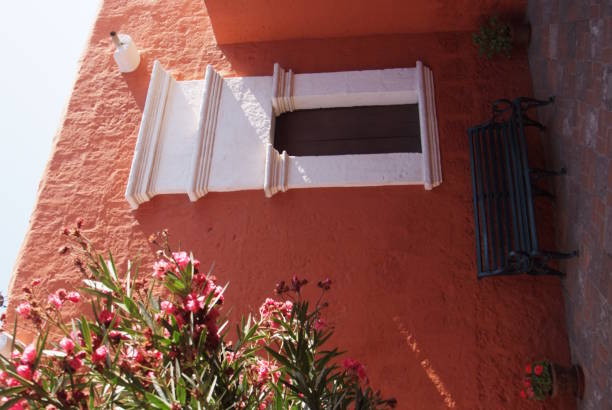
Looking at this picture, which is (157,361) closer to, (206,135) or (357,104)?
(206,135)

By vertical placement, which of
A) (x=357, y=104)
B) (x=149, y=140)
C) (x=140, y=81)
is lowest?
(x=149, y=140)

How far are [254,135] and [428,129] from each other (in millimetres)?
1326

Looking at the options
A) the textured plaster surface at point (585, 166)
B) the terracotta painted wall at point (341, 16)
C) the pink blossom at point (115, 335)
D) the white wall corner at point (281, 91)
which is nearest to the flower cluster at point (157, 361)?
the pink blossom at point (115, 335)

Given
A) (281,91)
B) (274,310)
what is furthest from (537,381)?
(281,91)

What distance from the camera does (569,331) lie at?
10.6 feet

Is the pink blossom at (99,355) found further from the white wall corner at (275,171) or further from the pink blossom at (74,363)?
the white wall corner at (275,171)

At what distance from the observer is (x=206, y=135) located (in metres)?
4.13

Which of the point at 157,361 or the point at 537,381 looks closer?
the point at 157,361

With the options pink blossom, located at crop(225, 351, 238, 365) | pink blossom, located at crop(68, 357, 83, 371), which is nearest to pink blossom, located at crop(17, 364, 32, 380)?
pink blossom, located at crop(68, 357, 83, 371)

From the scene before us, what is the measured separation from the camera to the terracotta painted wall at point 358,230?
3.31 meters

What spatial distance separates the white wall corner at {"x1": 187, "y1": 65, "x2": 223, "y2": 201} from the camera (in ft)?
12.9

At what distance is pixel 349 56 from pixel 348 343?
2348 millimetres

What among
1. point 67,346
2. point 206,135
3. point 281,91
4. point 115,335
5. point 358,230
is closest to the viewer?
point 67,346

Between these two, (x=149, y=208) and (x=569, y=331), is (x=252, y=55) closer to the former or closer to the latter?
(x=149, y=208)
